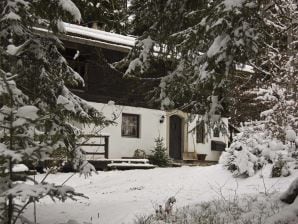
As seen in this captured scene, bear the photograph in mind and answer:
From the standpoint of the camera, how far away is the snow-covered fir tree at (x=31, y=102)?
9.31ft

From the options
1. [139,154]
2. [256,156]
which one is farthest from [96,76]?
[256,156]

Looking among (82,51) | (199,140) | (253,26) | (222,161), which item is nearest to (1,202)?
(253,26)

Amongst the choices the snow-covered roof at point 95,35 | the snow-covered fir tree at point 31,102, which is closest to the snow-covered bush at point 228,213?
the snow-covered fir tree at point 31,102

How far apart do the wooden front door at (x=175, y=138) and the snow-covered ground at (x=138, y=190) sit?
7.52 meters

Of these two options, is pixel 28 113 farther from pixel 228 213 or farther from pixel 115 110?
pixel 115 110

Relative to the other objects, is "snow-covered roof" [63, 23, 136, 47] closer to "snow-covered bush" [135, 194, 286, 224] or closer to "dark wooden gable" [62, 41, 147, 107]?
"dark wooden gable" [62, 41, 147, 107]

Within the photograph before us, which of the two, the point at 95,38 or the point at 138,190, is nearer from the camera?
the point at 138,190

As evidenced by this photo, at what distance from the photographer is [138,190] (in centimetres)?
1309

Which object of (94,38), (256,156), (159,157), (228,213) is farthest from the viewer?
(159,157)

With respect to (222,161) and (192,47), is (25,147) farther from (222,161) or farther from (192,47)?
(222,161)

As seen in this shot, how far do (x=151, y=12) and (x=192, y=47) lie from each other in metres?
1.68

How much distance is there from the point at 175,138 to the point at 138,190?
1212 cm

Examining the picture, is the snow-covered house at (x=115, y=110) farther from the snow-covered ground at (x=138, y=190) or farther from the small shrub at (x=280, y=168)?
the small shrub at (x=280, y=168)

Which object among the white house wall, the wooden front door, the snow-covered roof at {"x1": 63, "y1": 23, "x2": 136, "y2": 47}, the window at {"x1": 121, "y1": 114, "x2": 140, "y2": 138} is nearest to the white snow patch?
the snow-covered roof at {"x1": 63, "y1": 23, "x2": 136, "y2": 47}
